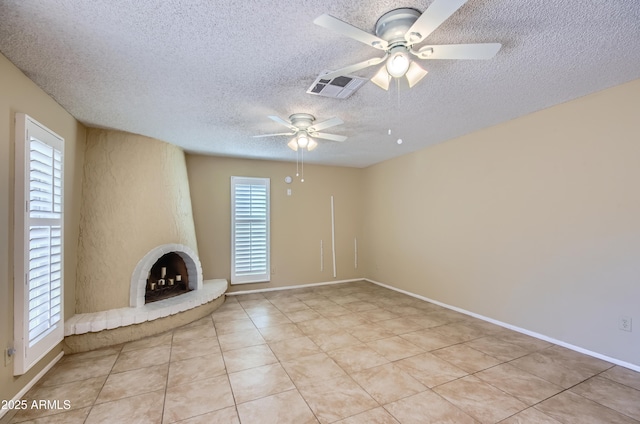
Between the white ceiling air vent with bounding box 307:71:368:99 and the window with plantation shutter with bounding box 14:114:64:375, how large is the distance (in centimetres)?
229

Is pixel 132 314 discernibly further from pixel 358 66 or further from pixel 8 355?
pixel 358 66

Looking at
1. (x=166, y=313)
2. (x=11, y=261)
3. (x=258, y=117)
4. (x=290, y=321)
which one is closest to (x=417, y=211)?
(x=290, y=321)

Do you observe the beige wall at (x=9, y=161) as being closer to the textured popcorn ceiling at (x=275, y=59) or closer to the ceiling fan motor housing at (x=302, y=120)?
the textured popcorn ceiling at (x=275, y=59)

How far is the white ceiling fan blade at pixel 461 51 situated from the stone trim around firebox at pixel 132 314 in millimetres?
3776

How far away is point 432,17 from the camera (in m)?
1.43

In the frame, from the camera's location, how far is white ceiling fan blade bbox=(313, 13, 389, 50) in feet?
4.52

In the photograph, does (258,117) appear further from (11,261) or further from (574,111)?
(574,111)

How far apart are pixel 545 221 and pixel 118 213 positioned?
4974 millimetres

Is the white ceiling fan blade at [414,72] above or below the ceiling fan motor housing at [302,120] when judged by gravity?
below

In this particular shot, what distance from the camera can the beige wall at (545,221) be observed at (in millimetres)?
2611

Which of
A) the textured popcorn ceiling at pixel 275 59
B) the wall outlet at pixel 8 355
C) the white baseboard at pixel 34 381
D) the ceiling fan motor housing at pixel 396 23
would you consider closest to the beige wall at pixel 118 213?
the textured popcorn ceiling at pixel 275 59

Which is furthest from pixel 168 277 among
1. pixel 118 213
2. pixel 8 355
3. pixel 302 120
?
pixel 302 120

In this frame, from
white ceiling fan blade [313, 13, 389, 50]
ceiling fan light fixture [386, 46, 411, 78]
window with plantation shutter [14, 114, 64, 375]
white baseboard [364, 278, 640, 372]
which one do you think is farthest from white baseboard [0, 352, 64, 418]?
white baseboard [364, 278, 640, 372]

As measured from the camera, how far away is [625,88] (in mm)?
2566
